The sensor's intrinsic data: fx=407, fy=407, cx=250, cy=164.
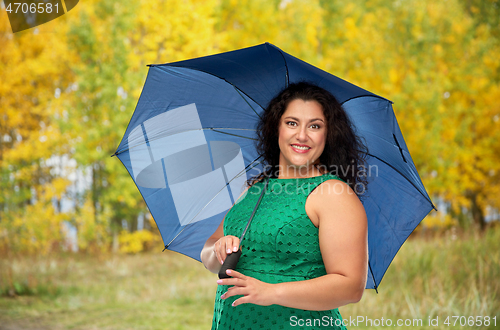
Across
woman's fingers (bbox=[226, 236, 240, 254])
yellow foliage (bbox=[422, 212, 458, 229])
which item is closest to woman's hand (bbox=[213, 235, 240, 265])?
woman's fingers (bbox=[226, 236, 240, 254])

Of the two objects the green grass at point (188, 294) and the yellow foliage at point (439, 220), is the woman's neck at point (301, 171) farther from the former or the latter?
the yellow foliage at point (439, 220)

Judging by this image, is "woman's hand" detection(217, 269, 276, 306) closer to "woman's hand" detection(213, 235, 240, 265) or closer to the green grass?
"woman's hand" detection(213, 235, 240, 265)

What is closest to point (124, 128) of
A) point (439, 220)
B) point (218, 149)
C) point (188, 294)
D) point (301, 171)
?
point (188, 294)

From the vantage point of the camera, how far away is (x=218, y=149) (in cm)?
259

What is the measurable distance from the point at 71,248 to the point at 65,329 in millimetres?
5956

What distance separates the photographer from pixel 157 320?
5.69 m

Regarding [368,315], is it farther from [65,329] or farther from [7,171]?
[7,171]

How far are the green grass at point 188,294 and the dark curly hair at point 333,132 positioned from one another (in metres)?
3.67

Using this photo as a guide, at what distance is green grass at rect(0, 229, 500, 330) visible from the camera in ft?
17.1

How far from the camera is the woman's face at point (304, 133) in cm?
176

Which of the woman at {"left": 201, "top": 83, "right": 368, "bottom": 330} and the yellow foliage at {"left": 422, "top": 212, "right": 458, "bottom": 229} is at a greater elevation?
the woman at {"left": 201, "top": 83, "right": 368, "bottom": 330}

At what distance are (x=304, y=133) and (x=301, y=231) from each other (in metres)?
0.42

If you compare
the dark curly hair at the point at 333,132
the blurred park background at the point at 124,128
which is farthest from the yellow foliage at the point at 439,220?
the dark curly hair at the point at 333,132

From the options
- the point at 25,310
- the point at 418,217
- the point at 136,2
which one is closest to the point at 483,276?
the point at 418,217
